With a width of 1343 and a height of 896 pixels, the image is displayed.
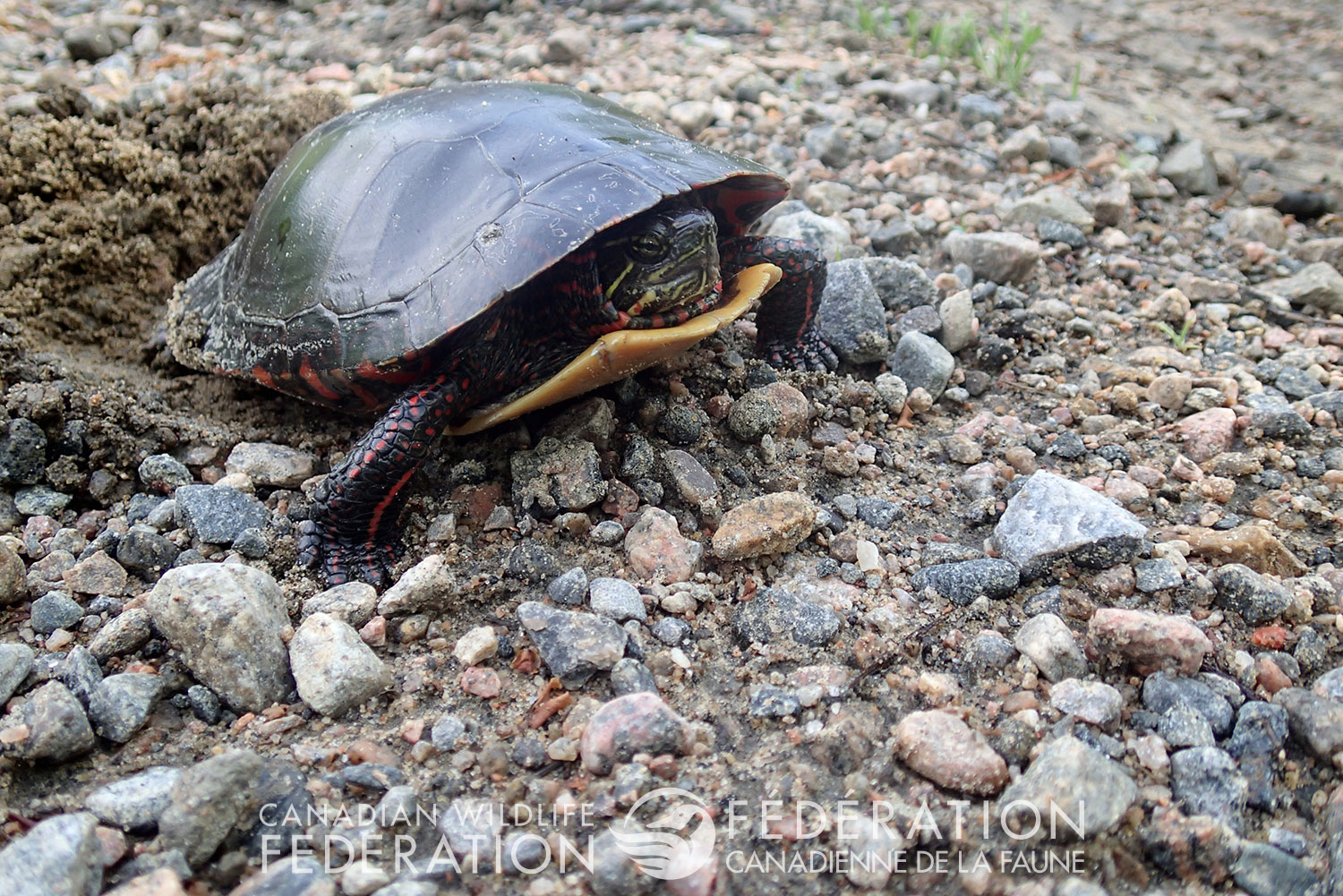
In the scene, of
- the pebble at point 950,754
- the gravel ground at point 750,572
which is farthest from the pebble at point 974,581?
the pebble at point 950,754

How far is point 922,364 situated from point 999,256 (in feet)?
3.12

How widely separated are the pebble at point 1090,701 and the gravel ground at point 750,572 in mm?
12

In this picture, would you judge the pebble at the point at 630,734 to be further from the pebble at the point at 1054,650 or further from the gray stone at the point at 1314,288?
the gray stone at the point at 1314,288

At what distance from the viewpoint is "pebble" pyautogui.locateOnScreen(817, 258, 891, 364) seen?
353 cm

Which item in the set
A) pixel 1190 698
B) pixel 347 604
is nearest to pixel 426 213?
pixel 347 604

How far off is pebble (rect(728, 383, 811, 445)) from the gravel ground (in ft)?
0.05

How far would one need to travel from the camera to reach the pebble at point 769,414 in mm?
3027

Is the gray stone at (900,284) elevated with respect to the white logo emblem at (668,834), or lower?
elevated

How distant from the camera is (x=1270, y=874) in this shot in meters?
1.69

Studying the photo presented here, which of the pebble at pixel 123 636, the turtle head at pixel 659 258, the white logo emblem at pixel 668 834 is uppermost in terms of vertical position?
the turtle head at pixel 659 258

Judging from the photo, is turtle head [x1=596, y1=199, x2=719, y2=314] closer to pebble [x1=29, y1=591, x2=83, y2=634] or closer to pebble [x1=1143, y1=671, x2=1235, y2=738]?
pebble [x1=1143, y1=671, x2=1235, y2=738]

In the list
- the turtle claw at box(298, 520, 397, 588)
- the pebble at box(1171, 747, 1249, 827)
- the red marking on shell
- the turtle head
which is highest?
the turtle head

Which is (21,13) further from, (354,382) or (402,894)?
(402,894)

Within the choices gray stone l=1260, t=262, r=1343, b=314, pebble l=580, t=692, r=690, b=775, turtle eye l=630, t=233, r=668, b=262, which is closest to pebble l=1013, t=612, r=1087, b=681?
pebble l=580, t=692, r=690, b=775
